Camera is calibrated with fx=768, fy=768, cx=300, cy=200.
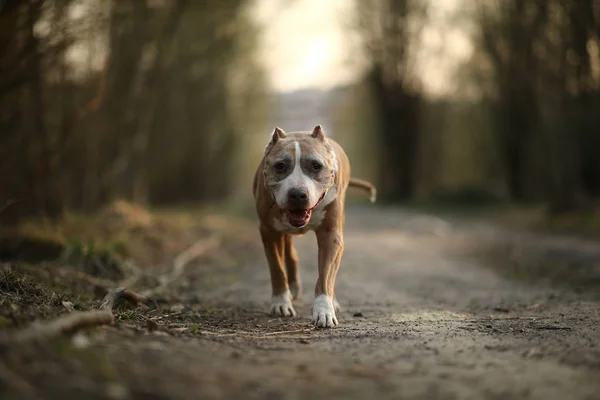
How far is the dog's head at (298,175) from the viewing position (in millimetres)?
6164

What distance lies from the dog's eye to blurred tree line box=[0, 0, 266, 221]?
3458mm

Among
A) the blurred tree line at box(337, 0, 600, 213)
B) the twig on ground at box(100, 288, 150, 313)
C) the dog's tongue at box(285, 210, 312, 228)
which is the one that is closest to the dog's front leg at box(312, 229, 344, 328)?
the dog's tongue at box(285, 210, 312, 228)

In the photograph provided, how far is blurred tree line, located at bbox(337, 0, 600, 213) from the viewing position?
1884 cm

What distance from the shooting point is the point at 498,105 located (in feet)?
102

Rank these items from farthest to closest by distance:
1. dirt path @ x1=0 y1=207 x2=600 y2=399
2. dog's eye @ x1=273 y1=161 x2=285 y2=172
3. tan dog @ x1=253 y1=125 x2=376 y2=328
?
dog's eye @ x1=273 y1=161 x2=285 y2=172, tan dog @ x1=253 y1=125 x2=376 y2=328, dirt path @ x1=0 y1=207 x2=600 y2=399

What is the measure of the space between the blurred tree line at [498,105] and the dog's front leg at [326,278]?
12.8 m

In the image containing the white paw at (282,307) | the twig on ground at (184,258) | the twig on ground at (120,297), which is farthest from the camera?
the twig on ground at (184,258)

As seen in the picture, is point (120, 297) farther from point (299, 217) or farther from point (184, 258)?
point (184, 258)

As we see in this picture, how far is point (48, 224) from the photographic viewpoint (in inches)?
471

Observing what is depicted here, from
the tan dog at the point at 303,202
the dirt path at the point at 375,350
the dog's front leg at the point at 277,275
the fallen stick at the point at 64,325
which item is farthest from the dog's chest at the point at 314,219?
the fallen stick at the point at 64,325

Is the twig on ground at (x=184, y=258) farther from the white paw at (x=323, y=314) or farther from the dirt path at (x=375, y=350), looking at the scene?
the white paw at (x=323, y=314)

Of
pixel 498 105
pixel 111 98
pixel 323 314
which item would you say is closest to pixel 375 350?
pixel 323 314

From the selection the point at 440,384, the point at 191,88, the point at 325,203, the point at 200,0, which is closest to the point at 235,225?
the point at 200,0

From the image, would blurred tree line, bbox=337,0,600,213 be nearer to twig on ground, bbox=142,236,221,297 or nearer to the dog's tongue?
twig on ground, bbox=142,236,221,297
